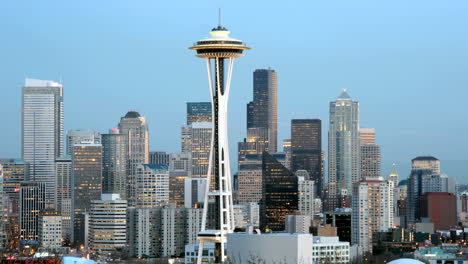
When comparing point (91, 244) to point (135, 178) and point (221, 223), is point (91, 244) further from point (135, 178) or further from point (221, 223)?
point (221, 223)

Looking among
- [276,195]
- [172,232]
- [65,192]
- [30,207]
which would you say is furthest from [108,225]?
[65,192]

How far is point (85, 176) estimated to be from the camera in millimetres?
158500

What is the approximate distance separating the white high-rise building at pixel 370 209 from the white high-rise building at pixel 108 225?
78.2ft

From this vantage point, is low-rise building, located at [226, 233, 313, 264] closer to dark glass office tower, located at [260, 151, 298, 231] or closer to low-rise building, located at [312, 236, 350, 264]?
low-rise building, located at [312, 236, 350, 264]

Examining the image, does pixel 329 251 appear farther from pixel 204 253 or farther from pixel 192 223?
pixel 192 223

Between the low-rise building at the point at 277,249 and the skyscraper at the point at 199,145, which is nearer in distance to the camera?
the low-rise building at the point at 277,249

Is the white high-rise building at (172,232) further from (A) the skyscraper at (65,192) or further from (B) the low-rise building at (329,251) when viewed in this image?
(B) the low-rise building at (329,251)

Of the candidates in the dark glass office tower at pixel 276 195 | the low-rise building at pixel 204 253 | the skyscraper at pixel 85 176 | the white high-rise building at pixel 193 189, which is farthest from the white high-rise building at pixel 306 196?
the low-rise building at pixel 204 253

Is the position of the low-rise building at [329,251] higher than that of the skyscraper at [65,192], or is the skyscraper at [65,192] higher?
the skyscraper at [65,192]

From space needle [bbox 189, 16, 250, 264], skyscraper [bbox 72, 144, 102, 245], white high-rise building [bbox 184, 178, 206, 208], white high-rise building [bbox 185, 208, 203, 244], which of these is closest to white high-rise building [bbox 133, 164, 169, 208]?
white high-rise building [bbox 184, 178, 206, 208]

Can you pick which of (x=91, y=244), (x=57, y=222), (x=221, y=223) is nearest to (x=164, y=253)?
(x=91, y=244)

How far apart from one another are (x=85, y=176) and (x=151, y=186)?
9559mm

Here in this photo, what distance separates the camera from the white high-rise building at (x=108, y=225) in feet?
423

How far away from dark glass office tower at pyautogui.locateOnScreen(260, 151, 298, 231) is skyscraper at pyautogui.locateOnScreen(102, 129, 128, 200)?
18.3 m
